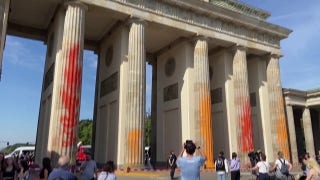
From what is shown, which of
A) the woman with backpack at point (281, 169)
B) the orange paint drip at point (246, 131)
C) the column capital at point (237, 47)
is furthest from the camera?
the column capital at point (237, 47)

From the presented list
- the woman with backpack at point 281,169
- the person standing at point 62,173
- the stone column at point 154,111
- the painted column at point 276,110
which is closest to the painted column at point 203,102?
the stone column at point 154,111

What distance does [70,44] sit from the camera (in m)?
18.2

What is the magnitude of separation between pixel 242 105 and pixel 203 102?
12.9ft

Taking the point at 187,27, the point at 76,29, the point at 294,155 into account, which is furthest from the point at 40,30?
the point at 294,155

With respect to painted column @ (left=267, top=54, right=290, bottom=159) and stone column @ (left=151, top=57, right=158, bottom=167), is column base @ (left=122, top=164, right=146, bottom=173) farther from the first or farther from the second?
painted column @ (left=267, top=54, right=290, bottom=159)

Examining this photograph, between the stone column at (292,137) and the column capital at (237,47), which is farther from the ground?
the column capital at (237,47)

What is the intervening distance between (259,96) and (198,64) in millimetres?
8033

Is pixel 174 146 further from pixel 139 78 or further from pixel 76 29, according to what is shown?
pixel 76 29

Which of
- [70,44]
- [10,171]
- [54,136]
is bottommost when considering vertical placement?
[10,171]

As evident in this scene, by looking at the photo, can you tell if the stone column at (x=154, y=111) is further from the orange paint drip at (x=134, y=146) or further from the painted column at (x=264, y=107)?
the painted column at (x=264, y=107)

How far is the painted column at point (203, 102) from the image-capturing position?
72.5ft

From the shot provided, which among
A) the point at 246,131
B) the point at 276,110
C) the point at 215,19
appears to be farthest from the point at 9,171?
the point at 276,110

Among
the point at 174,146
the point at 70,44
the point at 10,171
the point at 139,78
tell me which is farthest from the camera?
the point at 174,146

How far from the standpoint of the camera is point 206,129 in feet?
73.0
